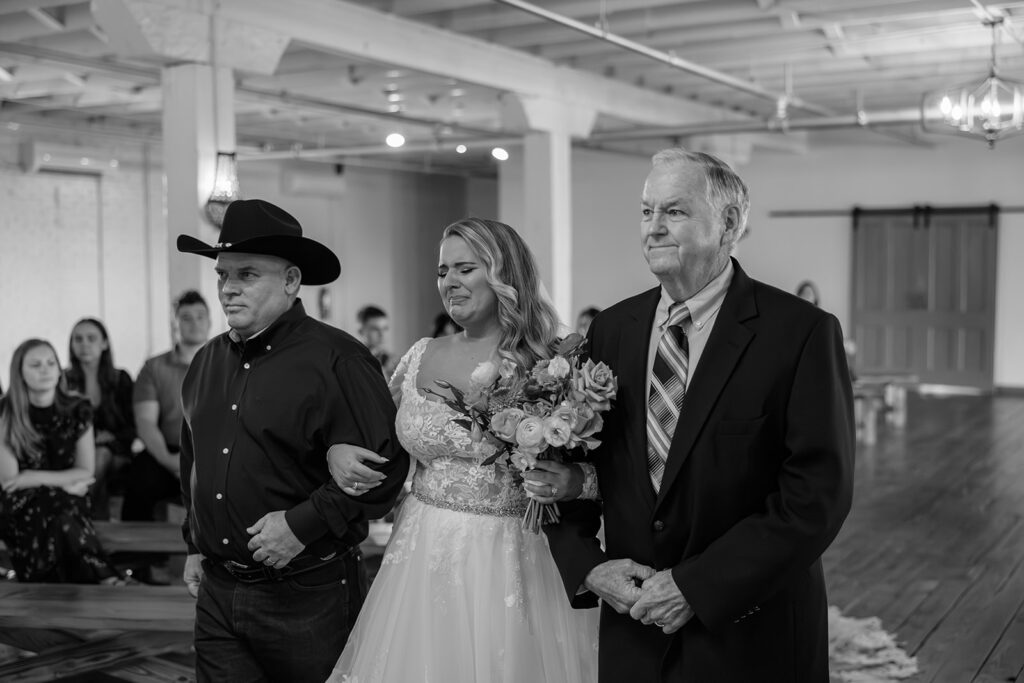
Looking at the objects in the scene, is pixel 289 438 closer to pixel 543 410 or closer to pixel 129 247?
pixel 543 410

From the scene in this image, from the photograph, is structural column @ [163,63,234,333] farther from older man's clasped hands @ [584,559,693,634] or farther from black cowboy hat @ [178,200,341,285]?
older man's clasped hands @ [584,559,693,634]

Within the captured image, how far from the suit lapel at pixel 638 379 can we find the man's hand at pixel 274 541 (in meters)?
0.99

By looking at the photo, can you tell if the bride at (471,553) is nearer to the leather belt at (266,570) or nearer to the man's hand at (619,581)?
the leather belt at (266,570)

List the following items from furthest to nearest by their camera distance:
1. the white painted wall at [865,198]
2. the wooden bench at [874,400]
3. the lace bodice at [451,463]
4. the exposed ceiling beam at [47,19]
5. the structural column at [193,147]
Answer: the white painted wall at [865,198] < the wooden bench at [874,400] < the exposed ceiling beam at [47,19] < the structural column at [193,147] < the lace bodice at [451,463]

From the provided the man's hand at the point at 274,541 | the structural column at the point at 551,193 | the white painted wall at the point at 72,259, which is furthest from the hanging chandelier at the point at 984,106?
the white painted wall at the point at 72,259

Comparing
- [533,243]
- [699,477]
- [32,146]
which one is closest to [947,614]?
[699,477]

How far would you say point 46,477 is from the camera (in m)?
5.30

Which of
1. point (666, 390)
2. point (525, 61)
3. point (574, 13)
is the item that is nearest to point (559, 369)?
point (666, 390)

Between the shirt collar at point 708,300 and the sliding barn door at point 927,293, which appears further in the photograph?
the sliding barn door at point 927,293

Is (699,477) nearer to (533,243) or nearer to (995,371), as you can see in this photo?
(533,243)

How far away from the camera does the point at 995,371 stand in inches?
618

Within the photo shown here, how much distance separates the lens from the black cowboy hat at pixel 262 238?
2.94 m

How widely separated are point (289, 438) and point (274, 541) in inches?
10.9

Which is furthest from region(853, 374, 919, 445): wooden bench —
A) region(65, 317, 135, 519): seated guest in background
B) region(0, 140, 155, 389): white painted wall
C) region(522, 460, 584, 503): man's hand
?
region(0, 140, 155, 389): white painted wall
